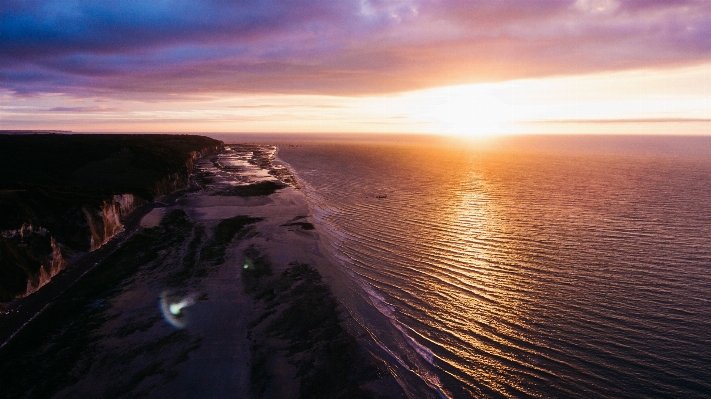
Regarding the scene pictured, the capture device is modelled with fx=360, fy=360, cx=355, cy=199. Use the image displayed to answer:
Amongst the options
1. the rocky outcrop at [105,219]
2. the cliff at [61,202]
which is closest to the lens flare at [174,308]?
the cliff at [61,202]

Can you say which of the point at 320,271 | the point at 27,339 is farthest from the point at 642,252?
the point at 27,339

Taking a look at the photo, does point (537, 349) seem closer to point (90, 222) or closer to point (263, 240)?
point (263, 240)

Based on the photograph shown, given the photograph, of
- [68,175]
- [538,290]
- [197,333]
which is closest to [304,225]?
[197,333]

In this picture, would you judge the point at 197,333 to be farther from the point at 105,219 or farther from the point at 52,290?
the point at 105,219

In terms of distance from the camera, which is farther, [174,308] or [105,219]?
[105,219]

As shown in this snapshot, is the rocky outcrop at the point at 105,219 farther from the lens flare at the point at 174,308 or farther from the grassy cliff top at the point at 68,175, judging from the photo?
the lens flare at the point at 174,308

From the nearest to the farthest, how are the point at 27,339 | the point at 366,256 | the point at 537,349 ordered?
the point at 537,349, the point at 27,339, the point at 366,256
